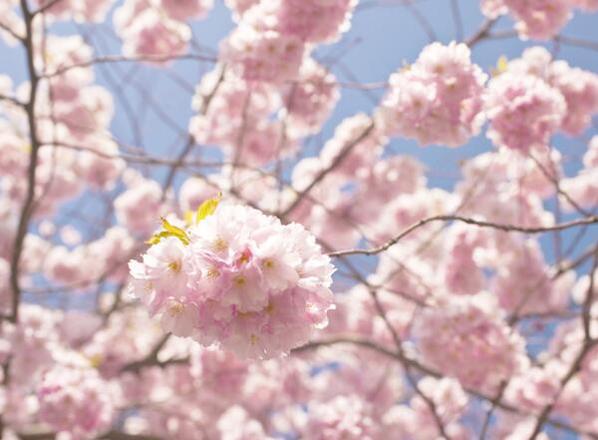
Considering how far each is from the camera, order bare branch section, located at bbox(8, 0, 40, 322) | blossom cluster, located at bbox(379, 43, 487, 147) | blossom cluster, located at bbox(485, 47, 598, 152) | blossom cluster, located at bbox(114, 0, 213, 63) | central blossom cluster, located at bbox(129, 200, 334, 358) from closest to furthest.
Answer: central blossom cluster, located at bbox(129, 200, 334, 358) < blossom cluster, located at bbox(379, 43, 487, 147) < blossom cluster, located at bbox(485, 47, 598, 152) < bare branch section, located at bbox(8, 0, 40, 322) < blossom cluster, located at bbox(114, 0, 213, 63)

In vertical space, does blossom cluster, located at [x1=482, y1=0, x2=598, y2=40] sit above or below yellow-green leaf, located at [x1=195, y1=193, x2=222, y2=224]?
above

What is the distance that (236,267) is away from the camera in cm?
125

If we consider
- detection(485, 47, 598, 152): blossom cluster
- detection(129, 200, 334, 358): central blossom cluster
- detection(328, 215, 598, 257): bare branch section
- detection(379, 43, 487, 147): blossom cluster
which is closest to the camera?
detection(129, 200, 334, 358): central blossom cluster

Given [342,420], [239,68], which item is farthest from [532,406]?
[239,68]

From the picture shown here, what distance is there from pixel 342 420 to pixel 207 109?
8.29 feet

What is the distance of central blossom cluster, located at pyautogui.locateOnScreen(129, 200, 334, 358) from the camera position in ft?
4.11

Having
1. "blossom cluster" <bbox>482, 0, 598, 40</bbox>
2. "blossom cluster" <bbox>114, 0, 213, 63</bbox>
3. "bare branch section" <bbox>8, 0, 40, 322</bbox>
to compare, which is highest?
"blossom cluster" <bbox>114, 0, 213, 63</bbox>

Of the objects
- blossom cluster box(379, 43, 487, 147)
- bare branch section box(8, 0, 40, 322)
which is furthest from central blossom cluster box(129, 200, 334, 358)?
bare branch section box(8, 0, 40, 322)

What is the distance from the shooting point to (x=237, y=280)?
4.19 ft

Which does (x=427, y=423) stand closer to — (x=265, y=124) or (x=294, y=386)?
(x=294, y=386)

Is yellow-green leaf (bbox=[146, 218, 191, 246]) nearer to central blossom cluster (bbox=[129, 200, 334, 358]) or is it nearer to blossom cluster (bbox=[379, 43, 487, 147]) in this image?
central blossom cluster (bbox=[129, 200, 334, 358])

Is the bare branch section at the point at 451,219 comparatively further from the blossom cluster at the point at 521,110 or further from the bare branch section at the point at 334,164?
the bare branch section at the point at 334,164

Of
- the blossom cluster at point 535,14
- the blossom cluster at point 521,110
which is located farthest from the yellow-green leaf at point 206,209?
the blossom cluster at point 535,14

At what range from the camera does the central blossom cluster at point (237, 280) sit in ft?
4.11
